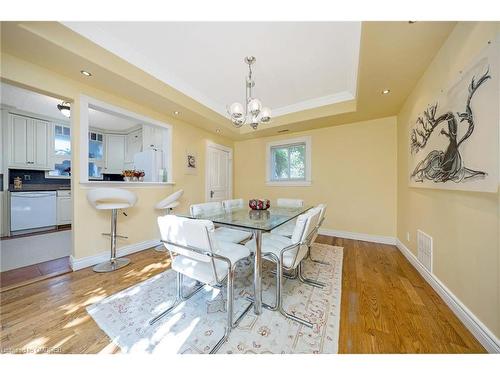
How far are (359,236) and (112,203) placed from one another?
414cm

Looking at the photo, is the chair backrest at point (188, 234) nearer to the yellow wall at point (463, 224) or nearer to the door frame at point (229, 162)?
the yellow wall at point (463, 224)

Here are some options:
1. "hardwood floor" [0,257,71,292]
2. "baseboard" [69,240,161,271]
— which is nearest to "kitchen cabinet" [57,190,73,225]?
"hardwood floor" [0,257,71,292]

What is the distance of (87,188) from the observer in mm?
→ 2256

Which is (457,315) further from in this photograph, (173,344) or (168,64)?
(168,64)

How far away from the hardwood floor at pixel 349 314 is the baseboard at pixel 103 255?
11 centimetres

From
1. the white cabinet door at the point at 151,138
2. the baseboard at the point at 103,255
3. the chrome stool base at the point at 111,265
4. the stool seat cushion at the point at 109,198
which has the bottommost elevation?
the chrome stool base at the point at 111,265

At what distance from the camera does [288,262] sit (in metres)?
1.45

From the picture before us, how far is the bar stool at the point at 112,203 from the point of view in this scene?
2.11 meters

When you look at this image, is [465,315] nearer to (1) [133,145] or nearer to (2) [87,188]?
(2) [87,188]

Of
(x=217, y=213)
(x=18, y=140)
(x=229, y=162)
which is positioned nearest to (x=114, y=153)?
(x=18, y=140)

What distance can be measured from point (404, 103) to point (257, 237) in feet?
10.1

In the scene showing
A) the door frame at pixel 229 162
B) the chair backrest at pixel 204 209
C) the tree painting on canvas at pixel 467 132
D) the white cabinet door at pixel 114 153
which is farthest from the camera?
the white cabinet door at pixel 114 153

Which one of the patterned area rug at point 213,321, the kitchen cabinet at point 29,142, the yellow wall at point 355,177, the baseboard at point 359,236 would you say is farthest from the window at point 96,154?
the baseboard at point 359,236

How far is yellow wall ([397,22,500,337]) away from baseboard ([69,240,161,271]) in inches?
146
